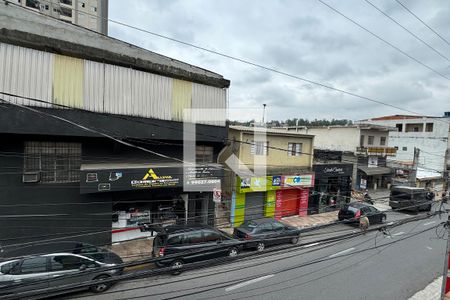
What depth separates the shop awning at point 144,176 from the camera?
12.8 meters

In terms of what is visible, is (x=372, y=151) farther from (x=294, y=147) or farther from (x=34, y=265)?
(x=34, y=265)

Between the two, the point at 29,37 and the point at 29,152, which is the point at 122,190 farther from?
the point at 29,37

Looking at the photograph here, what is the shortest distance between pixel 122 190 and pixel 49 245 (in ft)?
12.3

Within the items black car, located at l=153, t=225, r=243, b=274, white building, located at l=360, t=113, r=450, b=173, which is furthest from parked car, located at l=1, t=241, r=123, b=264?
white building, located at l=360, t=113, r=450, b=173

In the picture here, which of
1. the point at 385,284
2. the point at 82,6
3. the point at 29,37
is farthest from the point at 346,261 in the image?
the point at 82,6

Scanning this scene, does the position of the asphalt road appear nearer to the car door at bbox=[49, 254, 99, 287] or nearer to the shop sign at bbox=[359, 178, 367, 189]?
the car door at bbox=[49, 254, 99, 287]

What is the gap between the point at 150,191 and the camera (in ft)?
49.5

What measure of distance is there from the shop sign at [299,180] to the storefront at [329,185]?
3.42ft

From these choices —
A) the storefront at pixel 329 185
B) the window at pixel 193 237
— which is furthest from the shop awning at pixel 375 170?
the window at pixel 193 237

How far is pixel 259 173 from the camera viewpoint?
19.7 meters

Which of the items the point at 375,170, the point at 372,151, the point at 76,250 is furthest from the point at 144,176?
the point at 372,151

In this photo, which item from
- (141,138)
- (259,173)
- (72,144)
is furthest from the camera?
(259,173)

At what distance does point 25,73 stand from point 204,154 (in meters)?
8.85

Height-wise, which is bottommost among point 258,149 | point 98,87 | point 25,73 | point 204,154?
point 204,154
